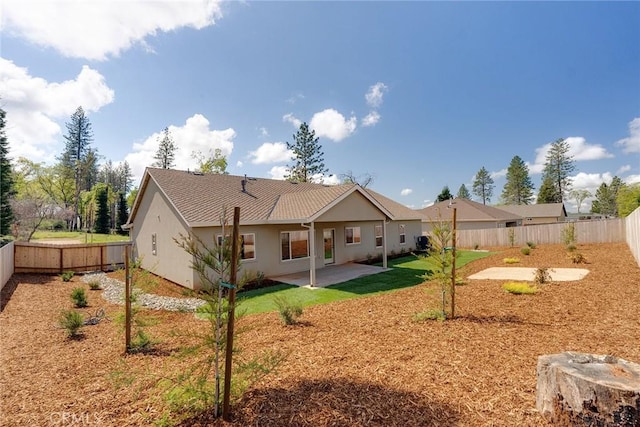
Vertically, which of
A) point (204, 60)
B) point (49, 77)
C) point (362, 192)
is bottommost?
point (362, 192)

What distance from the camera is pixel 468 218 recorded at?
31703 mm

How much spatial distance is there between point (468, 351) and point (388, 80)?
15.6 m

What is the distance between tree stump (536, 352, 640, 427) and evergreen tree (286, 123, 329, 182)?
1512 inches

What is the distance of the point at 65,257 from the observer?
1577cm

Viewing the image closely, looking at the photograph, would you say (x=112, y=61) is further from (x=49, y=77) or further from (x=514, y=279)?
(x=514, y=279)

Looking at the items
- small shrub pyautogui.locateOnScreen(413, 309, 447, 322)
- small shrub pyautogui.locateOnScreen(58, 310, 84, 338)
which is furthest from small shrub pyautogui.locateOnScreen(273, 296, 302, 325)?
small shrub pyautogui.locateOnScreen(58, 310, 84, 338)

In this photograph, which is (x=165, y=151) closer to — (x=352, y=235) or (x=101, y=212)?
(x=101, y=212)

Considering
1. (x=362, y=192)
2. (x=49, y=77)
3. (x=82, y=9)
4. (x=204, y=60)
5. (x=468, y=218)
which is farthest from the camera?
(x=468, y=218)

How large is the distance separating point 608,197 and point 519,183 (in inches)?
1032

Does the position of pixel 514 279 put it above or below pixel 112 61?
below

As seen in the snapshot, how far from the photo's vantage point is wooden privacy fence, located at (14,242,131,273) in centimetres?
1456

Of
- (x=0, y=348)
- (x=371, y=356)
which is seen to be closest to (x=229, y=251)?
(x=371, y=356)

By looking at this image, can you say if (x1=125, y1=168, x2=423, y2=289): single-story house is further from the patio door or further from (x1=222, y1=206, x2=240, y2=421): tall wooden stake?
(x1=222, y1=206, x2=240, y2=421): tall wooden stake

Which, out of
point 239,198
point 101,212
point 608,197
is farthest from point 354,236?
point 608,197
